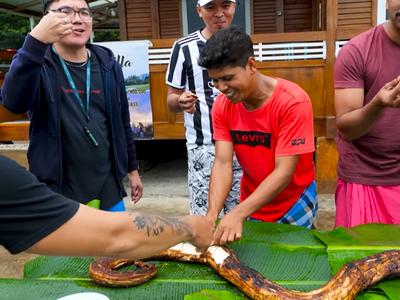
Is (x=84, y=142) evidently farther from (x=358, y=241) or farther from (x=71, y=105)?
(x=358, y=241)

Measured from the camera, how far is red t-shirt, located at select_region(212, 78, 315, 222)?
257cm

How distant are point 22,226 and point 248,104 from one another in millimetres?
1773

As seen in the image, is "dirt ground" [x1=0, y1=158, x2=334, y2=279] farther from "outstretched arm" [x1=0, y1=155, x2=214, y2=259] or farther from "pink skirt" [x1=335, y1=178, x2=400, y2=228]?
"outstretched arm" [x1=0, y1=155, x2=214, y2=259]

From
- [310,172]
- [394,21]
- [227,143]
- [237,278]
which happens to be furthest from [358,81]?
[237,278]

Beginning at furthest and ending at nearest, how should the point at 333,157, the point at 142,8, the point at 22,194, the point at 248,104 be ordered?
the point at 142,8, the point at 333,157, the point at 248,104, the point at 22,194

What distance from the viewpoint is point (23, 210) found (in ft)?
4.29

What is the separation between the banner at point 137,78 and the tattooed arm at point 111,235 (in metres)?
6.17

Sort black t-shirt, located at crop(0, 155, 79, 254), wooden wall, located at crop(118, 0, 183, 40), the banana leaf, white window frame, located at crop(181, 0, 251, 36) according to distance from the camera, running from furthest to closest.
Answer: white window frame, located at crop(181, 0, 251, 36)
wooden wall, located at crop(118, 0, 183, 40)
the banana leaf
black t-shirt, located at crop(0, 155, 79, 254)

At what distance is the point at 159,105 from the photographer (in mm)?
7863

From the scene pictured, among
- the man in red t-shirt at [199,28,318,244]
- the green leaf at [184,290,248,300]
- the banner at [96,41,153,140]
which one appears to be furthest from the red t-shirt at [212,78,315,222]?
the banner at [96,41,153,140]

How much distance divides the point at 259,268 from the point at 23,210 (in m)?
1.41

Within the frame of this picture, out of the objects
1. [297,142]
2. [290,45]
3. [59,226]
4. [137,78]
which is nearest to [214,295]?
[59,226]

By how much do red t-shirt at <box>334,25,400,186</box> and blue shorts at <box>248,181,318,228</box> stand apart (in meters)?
0.33

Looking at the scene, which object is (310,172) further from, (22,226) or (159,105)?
→ (159,105)
